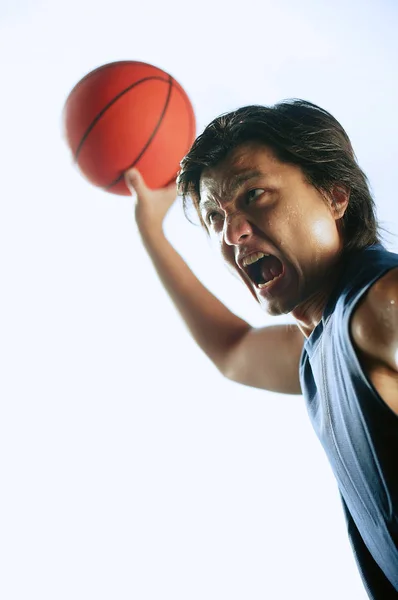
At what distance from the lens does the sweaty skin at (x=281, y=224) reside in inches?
53.7

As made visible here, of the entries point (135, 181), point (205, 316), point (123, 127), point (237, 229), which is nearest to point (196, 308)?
point (205, 316)

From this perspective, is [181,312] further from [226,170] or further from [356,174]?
[356,174]

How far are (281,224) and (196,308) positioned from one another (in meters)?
0.73

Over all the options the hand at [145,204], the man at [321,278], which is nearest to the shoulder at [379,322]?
the man at [321,278]

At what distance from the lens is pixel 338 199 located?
4.95 feet

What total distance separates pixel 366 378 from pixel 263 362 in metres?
1.00

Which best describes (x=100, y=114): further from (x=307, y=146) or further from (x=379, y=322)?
(x=379, y=322)

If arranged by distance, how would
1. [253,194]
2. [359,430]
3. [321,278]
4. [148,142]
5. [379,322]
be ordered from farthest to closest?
[148,142] < [253,194] < [321,278] < [359,430] < [379,322]

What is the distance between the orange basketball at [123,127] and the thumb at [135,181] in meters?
0.02

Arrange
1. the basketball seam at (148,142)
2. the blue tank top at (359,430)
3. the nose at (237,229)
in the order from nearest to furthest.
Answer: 1. the blue tank top at (359,430)
2. the nose at (237,229)
3. the basketball seam at (148,142)

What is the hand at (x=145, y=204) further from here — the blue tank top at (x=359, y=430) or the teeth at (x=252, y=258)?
the blue tank top at (x=359, y=430)

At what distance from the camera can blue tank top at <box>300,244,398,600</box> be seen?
0.96m

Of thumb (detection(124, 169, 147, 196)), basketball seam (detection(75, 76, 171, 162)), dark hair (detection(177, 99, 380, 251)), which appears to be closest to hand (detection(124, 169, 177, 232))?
thumb (detection(124, 169, 147, 196))

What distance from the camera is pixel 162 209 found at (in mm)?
2068
